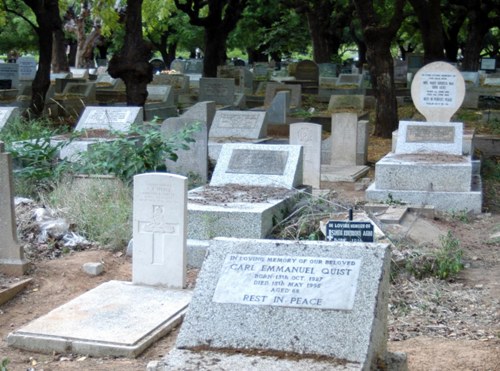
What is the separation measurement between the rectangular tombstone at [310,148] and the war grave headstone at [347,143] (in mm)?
2685

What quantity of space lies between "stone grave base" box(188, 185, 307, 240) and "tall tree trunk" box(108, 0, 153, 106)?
9.22 m

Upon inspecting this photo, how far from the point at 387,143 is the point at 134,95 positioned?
569 centimetres

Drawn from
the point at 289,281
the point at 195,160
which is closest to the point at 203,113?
the point at 195,160

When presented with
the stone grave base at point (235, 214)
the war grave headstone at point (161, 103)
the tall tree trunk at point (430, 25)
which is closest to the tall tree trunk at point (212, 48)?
the war grave headstone at point (161, 103)

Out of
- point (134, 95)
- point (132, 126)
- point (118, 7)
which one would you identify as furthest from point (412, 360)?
point (118, 7)

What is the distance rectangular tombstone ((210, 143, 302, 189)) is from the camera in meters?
10.1

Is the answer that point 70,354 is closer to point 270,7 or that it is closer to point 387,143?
point 387,143

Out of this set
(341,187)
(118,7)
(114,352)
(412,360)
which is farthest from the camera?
(118,7)

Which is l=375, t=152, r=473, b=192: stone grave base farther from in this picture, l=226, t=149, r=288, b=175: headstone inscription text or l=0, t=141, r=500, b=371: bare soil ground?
l=226, t=149, r=288, b=175: headstone inscription text

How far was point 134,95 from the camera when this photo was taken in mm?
18547

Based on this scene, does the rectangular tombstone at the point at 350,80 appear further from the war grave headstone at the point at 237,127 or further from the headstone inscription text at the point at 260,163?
the headstone inscription text at the point at 260,163

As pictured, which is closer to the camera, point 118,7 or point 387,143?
point 387,143

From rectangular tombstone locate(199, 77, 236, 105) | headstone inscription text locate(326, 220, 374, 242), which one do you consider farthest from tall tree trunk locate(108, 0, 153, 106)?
headstone inscription text locate(326, 220, 374, 242)

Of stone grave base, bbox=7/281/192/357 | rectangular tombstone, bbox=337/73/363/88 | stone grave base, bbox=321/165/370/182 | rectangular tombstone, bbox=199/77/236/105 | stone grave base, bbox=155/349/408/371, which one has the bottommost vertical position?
stone grave base, bbox=7/281/192/357
